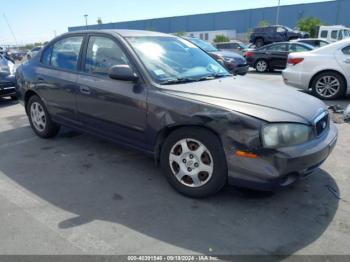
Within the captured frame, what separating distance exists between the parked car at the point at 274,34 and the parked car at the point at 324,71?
19974 millimetres

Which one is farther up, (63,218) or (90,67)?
(90,67)

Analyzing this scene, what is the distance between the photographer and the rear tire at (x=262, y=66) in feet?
50.3

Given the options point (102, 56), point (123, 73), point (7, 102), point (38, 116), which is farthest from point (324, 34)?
point (123, 73)

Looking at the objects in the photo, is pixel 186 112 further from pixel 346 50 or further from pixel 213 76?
pixel 346 50

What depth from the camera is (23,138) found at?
5.45 m

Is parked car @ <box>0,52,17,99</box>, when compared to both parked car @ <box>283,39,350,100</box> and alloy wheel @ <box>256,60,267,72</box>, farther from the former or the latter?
alloy wheel @ <box>256,60,267,72</box>

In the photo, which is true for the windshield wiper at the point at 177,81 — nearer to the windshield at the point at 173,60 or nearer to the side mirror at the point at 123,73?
the windshield at the point at 173,60

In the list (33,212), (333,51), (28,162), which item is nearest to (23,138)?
(28,162)

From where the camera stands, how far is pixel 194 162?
3277 mm

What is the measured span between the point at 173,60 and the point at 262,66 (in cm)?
1248

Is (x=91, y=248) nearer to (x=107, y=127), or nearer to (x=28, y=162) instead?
(x=107, y=127)

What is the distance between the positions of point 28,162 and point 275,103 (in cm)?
327

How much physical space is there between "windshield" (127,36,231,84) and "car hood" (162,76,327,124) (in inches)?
8.7

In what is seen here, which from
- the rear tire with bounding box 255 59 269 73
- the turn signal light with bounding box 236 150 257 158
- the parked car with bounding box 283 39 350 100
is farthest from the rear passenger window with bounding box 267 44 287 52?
the turn signal light with bounding box 236 150 257 158
